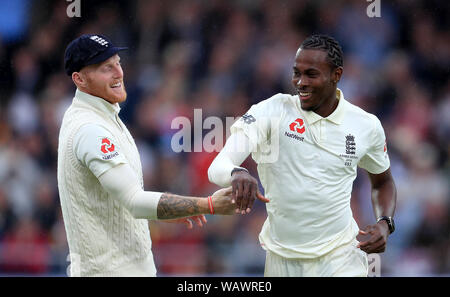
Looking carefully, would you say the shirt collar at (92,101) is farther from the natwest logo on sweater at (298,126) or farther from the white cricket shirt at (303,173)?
the natwest logo on sweater at (298,126)

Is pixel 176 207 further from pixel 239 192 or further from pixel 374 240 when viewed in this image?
pixel 374 240

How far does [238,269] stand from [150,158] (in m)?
1.81

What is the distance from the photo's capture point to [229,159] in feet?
13.7

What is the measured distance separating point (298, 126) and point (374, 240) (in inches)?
32.8

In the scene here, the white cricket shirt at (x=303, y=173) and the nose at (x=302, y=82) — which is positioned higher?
the nose at (x=302, y=82)

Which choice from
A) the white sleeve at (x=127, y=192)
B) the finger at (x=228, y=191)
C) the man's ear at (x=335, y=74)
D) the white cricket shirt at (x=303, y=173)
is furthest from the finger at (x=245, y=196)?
the man's ear at (x=335, y=74)

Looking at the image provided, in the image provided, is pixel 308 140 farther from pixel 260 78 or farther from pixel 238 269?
pixel 260 78

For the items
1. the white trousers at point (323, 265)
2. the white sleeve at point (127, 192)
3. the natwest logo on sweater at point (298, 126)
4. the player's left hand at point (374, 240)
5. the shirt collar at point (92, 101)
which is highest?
the shirt collar at point (92, 101)

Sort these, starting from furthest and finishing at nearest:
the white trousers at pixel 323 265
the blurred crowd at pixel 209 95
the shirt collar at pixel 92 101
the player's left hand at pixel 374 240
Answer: the blurred crowd at pixel 209 95 < the white trousers at pixel 323 265 < the player's left hand at pixel 374 240 < the shirt collar at pixel 92 101

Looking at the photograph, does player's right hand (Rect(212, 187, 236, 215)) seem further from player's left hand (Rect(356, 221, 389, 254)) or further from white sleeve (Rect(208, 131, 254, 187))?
player's left hand (Rect(356, 221, 389, 254))

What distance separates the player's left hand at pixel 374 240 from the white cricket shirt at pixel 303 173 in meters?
0.16

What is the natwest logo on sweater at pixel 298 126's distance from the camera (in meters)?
4.53

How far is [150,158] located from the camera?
28.2ft

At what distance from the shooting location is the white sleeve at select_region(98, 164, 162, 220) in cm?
403
